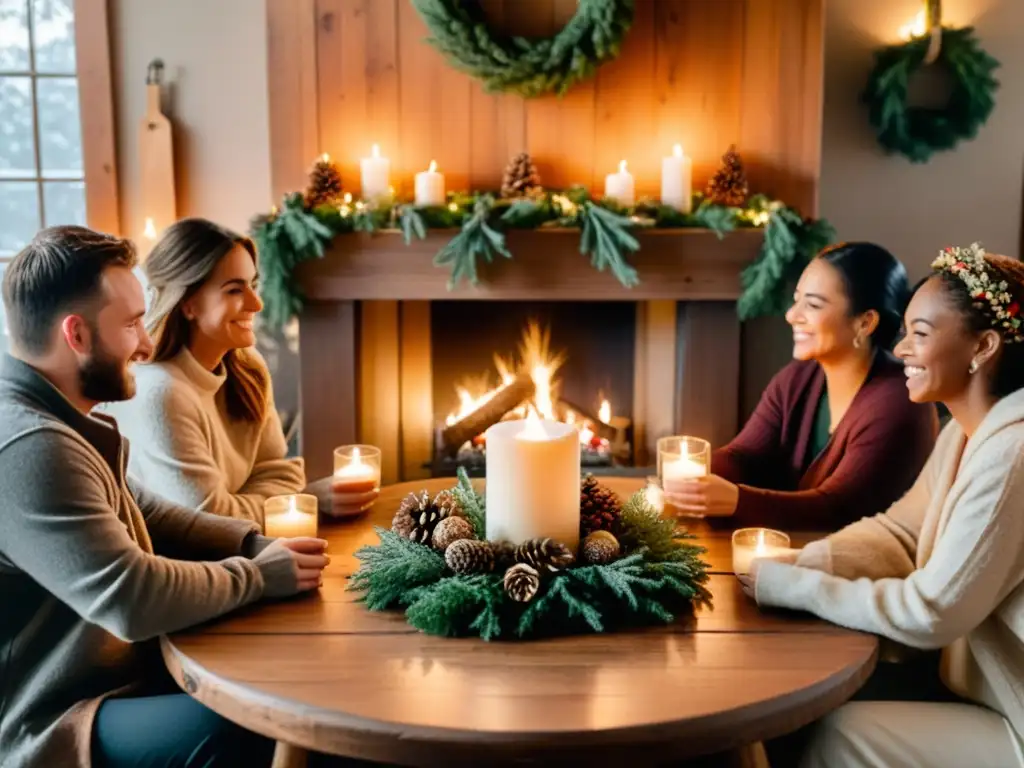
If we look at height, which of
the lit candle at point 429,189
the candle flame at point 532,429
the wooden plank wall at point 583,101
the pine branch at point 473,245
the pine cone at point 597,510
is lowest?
the pine cone at point 597,510

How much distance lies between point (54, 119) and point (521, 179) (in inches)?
66.8

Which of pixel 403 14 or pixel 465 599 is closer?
pixel 465 599

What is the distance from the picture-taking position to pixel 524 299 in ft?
11.1

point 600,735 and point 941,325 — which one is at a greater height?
point 941,325

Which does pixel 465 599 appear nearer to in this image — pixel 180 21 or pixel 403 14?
pixel 403 14

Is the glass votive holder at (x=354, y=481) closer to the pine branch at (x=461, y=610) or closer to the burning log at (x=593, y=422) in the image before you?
the pine branch at (x=461, y=610)

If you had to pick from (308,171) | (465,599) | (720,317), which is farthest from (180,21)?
(465,599)

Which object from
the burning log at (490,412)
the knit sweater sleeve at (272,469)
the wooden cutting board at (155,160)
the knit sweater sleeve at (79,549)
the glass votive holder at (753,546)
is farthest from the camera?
the wooden cutting board at (155,160)

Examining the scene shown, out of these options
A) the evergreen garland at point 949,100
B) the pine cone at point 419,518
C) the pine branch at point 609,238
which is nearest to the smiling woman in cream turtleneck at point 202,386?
the pine cone at point 419,518

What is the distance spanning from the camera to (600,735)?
3.84ft

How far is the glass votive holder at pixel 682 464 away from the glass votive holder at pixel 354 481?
52cm

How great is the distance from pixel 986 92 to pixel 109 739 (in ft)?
10.5

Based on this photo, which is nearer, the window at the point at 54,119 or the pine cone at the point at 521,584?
the pine cone at the point at 521,584

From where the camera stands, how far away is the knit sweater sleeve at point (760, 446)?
2480 millimetres
